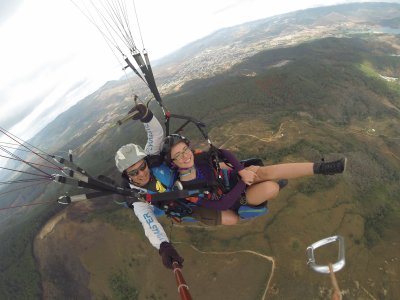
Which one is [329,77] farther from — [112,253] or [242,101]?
[112,253]

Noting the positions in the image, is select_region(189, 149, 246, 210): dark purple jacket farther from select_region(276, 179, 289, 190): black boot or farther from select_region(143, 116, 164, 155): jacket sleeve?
select_region(143, 116, 164, 155): jacket sleeve

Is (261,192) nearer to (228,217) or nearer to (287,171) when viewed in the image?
(287,171)

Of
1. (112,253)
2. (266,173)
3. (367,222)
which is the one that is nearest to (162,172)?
(266,173)

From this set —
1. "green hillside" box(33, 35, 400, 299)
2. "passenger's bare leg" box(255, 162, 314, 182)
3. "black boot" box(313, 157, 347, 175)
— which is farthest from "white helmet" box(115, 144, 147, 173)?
"green hillside" box(33, 35, 400, 299)

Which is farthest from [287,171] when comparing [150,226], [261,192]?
[150,226]

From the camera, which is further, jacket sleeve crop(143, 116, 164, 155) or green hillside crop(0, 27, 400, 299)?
green hillside crop(0, 27, 400, 299)

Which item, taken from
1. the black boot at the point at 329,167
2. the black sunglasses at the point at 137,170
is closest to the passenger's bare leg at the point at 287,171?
the black boot at the point at 329,167

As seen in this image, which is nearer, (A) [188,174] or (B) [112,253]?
(A) [188,174]

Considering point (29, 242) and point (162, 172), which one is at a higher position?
point (162, 172)
